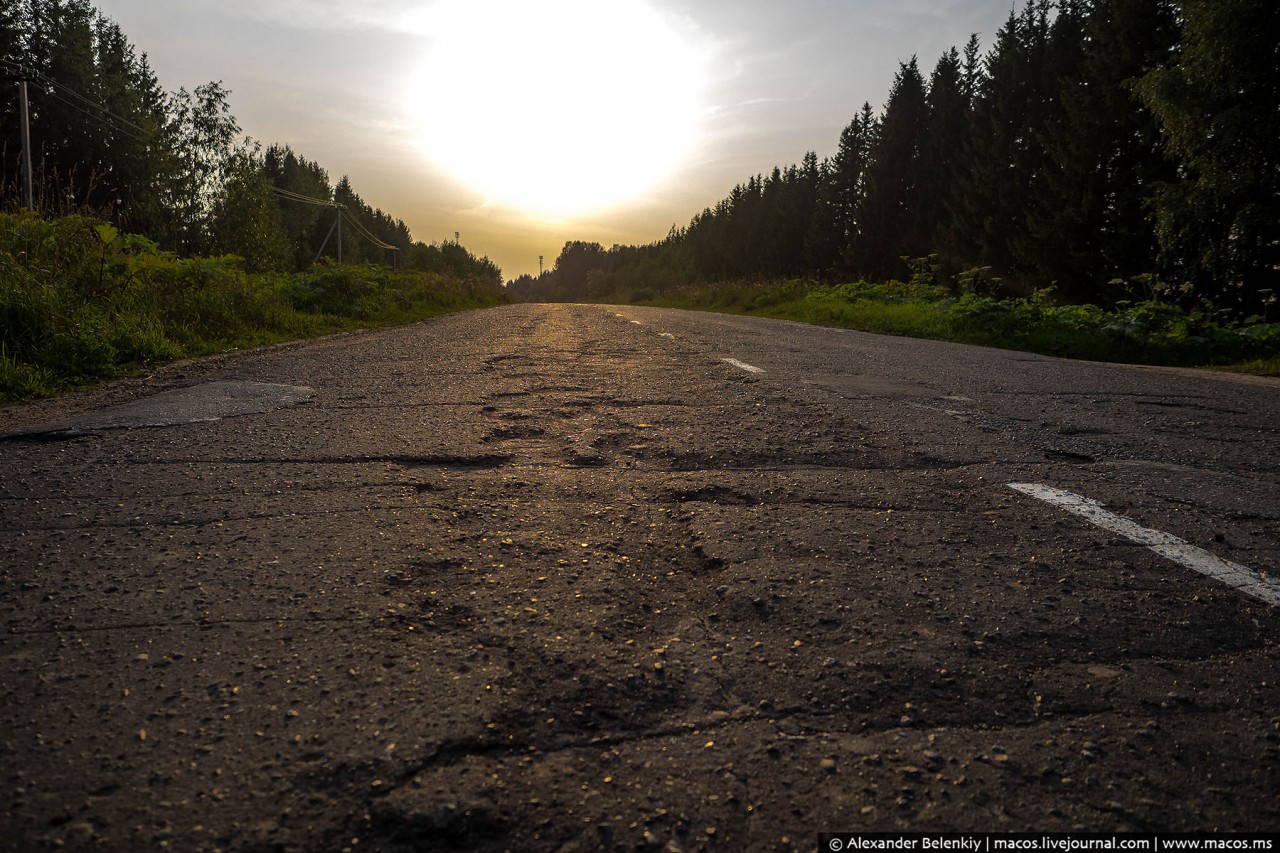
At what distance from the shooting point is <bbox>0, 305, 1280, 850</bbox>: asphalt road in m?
1.23

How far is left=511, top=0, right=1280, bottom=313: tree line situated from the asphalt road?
11612 mm

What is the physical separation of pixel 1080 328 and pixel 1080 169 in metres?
18.5

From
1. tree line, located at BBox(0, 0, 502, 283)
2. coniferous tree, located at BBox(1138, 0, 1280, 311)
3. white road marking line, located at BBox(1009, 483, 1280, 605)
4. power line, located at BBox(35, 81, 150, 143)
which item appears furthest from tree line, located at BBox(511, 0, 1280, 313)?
power line, located at BBox(35, 81, 150, 143)

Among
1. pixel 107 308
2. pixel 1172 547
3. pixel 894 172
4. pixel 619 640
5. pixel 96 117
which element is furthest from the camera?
pixel 894 172

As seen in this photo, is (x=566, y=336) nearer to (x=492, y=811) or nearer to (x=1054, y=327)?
(x=1054, y=327)

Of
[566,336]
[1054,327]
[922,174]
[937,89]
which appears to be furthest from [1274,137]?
[937,89]

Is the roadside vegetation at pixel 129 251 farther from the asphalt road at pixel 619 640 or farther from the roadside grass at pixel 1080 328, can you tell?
the roadside grass at pixel 1080 328

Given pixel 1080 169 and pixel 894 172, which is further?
pixel 894 172

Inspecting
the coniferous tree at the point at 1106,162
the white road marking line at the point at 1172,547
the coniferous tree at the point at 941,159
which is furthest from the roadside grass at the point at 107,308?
the coniferous tree at the point at 941,159

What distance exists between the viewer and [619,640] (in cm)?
177

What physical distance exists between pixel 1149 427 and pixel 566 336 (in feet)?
25.3

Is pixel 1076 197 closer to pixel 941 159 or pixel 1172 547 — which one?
pixel 941 159

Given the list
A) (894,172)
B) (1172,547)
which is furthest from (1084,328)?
(894,172)

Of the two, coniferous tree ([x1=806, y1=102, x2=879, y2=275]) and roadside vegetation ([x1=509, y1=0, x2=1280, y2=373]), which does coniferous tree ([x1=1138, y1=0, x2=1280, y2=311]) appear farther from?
coniferous tree ([x1=806, y1=102, x2=879, y2=275])
